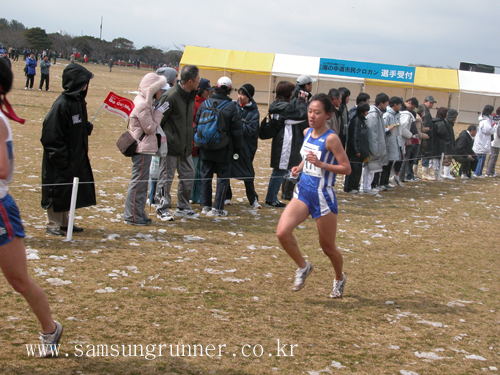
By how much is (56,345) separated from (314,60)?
31.9 m

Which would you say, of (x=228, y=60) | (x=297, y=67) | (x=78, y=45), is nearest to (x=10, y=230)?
(x=297, y=67)

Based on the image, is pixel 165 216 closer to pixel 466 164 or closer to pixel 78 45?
pixel 466 164

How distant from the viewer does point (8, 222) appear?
2902 millimetres

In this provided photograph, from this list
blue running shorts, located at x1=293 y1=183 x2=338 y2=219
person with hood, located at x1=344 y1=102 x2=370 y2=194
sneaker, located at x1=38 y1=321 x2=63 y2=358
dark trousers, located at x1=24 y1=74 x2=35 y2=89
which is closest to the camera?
sneaker, located at x1=38 y1=321 x2=63 y2=358

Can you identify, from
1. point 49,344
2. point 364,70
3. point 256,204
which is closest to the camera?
point 49,344

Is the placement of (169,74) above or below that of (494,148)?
above

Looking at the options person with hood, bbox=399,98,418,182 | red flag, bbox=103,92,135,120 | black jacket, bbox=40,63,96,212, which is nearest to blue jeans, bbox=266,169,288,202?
red flag, bbox=103,92,135,120

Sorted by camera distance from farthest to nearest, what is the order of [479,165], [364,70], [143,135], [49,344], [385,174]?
[364,70] → [479,165] → [385,174] → [143,135] → [49,344]

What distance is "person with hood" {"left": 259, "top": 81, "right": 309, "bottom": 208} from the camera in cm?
857

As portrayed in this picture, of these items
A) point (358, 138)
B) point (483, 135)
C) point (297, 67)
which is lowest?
point (358, 138)

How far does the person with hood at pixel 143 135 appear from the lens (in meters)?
6.37

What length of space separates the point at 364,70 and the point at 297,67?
14.9 ft

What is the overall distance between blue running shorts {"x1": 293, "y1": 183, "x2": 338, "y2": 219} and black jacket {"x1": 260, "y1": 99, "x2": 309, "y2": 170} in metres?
4.07

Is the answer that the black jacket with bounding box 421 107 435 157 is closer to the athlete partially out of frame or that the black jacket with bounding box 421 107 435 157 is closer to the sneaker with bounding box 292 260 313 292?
the athlete partially out of frame
